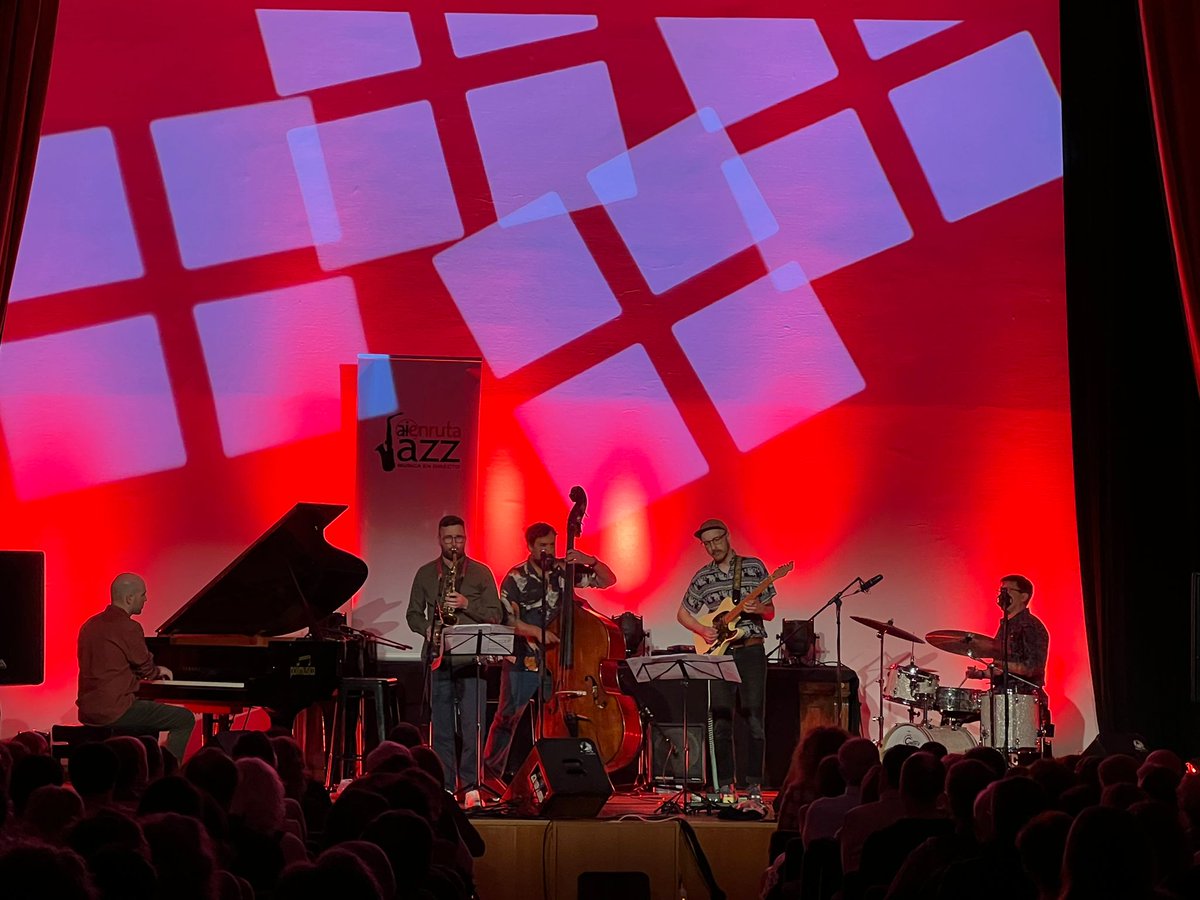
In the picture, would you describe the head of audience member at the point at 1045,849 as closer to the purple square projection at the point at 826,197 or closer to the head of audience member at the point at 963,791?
the head of audience member at the point at 963,791

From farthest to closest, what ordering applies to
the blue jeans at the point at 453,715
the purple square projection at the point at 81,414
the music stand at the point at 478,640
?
the purple square projection at the point at 81,414 < the blue jeans at the point at 453,715 < the music stand at the point at 478,640

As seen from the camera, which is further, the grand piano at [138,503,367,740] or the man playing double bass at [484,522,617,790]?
the man playing double bass at [484,522,617,790]

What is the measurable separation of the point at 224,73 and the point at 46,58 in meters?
4.64

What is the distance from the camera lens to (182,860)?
290cm

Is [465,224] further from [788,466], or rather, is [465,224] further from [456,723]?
[456,723]

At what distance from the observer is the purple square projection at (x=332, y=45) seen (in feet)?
34.6

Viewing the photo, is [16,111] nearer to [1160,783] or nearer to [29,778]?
[29,778]

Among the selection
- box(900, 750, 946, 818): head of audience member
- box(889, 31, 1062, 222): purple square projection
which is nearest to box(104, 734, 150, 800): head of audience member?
box(900, 750, 946, 818): head of audience member

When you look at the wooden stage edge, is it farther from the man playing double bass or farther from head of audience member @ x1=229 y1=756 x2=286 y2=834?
head of audience member @ x1=229 y1=756 x2=286 y2=834

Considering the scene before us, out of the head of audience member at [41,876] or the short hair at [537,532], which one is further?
the short hair at [537,532]

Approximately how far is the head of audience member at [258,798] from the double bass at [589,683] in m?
3.86

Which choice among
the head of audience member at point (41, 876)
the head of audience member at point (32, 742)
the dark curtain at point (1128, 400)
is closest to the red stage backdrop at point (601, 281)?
the dark curtain at point (1128, 400)

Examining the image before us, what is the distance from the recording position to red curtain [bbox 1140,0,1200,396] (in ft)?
19.3

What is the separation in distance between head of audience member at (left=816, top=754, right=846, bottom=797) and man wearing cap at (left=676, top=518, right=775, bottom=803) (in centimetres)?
297
